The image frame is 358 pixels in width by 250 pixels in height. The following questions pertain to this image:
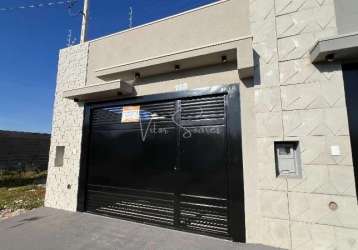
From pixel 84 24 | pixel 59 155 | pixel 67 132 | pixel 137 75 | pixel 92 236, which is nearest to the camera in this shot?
pixel 92 236

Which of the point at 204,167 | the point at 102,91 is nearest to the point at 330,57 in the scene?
the point at 204,167

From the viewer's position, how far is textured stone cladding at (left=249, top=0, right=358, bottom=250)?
3.50m

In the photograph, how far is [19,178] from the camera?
11797mm

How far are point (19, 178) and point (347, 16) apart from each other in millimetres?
14725

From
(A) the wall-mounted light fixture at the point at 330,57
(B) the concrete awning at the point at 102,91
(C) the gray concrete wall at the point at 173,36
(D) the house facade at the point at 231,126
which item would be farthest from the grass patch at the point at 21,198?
(A) the wall-mounted light fixture at the point at 330,57

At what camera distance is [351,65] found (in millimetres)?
3775

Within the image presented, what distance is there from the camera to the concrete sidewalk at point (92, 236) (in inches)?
156

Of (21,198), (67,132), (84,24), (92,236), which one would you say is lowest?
(92,236)

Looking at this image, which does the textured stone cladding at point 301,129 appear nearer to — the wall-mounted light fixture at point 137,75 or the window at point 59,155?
the wall-mounted light fixture at point 137,75

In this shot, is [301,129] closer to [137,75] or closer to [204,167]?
[204,167]

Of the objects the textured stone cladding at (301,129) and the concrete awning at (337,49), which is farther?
the textured stone cladding at (301,129)

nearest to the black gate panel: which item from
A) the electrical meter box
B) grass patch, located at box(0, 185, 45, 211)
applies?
the electrical meter box

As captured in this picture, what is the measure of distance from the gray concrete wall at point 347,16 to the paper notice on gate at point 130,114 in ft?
14.6

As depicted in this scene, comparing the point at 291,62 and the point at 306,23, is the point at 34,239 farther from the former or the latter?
the point at 306,23
